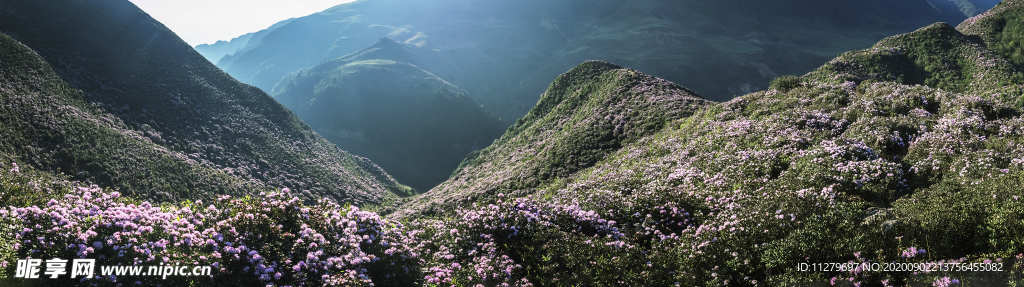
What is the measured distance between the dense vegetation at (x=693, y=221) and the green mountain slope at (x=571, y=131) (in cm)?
684

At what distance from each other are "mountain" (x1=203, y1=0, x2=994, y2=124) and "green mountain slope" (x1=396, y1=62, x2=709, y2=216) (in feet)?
167

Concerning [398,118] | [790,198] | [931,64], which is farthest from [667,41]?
[790,198]

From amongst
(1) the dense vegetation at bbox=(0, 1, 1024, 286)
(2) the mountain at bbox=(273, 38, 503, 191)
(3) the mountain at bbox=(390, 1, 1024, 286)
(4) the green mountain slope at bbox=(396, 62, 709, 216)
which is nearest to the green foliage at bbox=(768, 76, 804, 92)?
(3) the mountain at bbox=(390, 1, 1024, 286)

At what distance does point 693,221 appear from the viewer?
1255 centimetres

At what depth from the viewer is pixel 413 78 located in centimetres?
10038

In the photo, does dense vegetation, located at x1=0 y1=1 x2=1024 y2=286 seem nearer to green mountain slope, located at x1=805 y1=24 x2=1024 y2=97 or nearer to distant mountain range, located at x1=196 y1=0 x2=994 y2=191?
green mountain slope, located at x1=805 y1=24 x2=1024 y2=97

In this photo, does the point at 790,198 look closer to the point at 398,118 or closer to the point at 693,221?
the point at 693,221

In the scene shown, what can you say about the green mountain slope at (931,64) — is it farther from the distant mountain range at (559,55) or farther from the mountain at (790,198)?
the distant mountain range at (559,55)

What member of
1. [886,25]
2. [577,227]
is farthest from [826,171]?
[886,25]

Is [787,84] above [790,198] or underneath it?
above

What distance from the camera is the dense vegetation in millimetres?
7926

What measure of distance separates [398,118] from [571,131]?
58182mm

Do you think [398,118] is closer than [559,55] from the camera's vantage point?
Yes

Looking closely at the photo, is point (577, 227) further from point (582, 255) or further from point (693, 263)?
point (693, 263)
